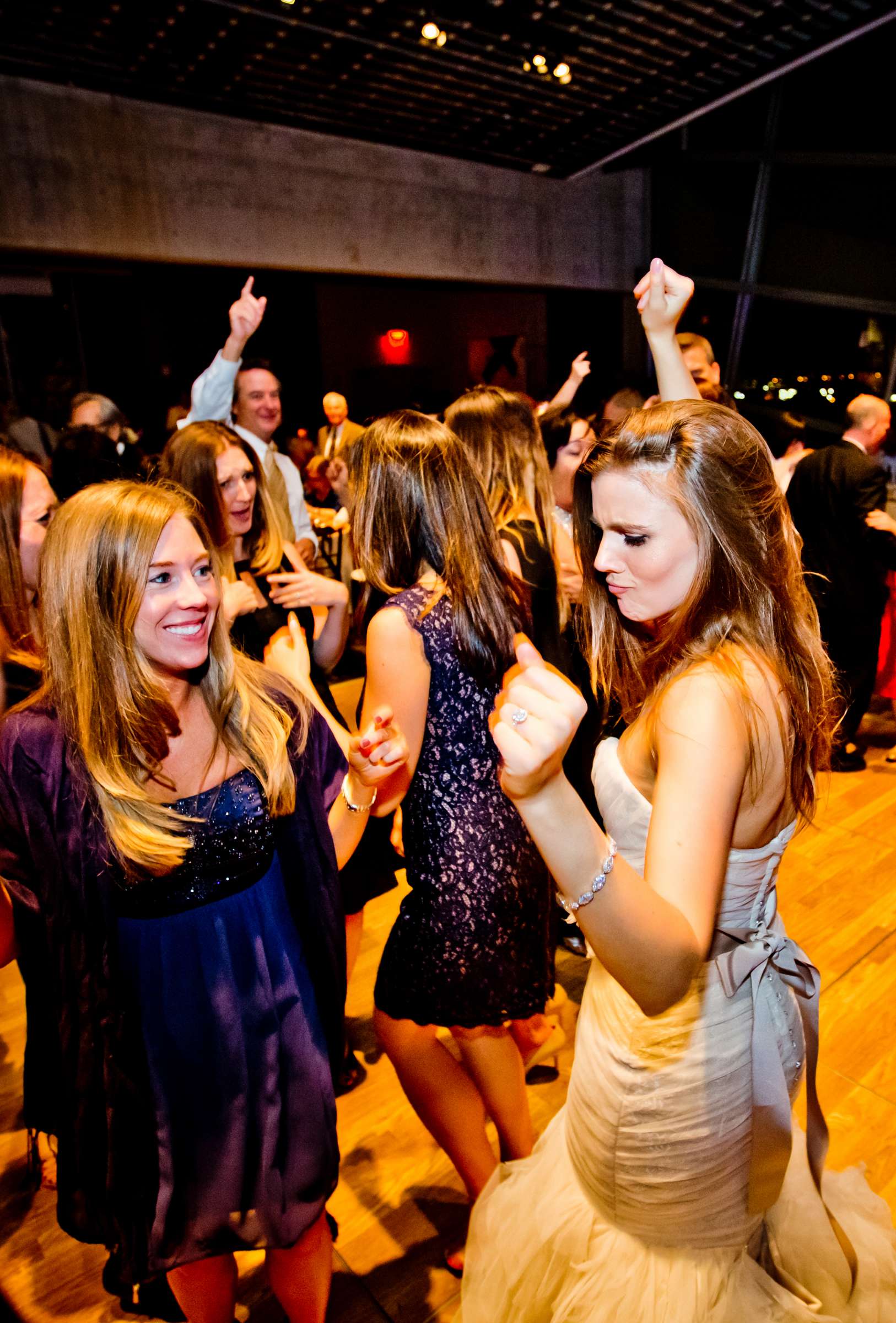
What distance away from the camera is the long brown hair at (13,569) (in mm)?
2062

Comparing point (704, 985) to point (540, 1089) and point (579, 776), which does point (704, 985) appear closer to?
point (540, 1089)

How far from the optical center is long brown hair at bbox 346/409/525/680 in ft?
5.39

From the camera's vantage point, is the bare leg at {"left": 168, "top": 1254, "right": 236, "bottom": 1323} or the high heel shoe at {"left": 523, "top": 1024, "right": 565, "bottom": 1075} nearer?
the bare leg at {"left": 168, "top": 1254, "right": 236, "bottom": 1323}

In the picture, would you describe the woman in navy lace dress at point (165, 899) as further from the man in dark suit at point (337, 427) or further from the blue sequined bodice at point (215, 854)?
the man in dark suit at point (337, 427)

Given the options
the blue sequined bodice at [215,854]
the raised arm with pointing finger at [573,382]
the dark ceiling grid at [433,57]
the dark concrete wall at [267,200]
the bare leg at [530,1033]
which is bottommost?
the bare leg at [530,1033]

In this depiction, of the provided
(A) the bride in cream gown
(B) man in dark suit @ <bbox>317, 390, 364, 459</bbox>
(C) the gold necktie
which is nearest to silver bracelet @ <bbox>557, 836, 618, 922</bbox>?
(A) the bride in cream gown

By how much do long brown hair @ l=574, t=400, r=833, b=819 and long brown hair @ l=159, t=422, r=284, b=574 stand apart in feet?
4.59

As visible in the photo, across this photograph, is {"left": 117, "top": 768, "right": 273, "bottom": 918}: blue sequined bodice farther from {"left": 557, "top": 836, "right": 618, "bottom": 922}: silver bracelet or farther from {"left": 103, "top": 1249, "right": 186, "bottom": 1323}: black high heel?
{"left": 103, "top": 1249, "right": 186, "bottom": 1323}: black high heel

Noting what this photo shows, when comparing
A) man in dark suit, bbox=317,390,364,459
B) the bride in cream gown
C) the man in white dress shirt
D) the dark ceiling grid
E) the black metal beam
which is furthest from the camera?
the black metal beam

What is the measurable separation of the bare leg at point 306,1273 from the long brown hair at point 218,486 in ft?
5.14

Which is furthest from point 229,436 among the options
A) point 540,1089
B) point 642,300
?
point 540,1089

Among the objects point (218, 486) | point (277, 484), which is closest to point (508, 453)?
point (218, 486)

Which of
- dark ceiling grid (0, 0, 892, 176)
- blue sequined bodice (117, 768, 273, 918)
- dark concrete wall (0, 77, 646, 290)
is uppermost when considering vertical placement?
dark ceiling grid (0, 0, 892, 176)

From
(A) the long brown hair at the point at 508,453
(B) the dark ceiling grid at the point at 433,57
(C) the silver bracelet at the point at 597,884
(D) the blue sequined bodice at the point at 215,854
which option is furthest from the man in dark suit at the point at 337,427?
(C) the silver bracelet at the point at 597,884
